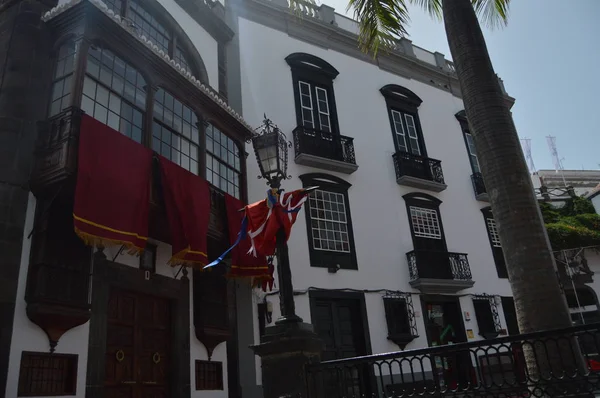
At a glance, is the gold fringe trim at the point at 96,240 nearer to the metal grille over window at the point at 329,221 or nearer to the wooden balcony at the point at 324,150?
the metal grille over window at the point at 329,221

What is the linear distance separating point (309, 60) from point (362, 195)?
4.53m

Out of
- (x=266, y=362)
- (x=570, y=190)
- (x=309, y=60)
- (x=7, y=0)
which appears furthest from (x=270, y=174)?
(x=570, y=190)

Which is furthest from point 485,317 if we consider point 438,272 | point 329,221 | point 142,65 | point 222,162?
point 142,65

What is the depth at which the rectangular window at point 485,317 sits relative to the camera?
15.0 meters

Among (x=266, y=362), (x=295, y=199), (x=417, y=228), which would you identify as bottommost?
(x=266, y=362)

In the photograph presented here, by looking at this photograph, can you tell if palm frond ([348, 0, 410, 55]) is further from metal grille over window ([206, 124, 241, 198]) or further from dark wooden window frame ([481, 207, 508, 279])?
dark wooden window frame ([481, 207, 508, 279])

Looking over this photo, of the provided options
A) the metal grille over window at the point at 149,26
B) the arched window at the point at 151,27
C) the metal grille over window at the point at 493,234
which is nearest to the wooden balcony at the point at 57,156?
the arched window at the point at 151,27

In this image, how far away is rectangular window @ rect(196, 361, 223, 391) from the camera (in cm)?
927

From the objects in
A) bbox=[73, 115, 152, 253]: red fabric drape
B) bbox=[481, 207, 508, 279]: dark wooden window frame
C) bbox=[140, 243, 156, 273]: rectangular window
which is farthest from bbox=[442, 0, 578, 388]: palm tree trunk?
bbox=[481, 207, 508, 279]: dark wooden window frame

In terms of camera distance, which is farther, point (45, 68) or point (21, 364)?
point (45, 68)

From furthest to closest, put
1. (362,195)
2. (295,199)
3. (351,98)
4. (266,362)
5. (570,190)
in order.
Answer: (570,190) < (351,98) < (362,195) < (295,199) < (266,362)

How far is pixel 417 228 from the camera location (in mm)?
15094

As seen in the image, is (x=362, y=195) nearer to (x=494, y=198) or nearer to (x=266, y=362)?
(x=494, y=198)

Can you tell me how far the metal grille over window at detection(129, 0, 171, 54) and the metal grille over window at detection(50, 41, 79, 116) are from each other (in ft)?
8.90
